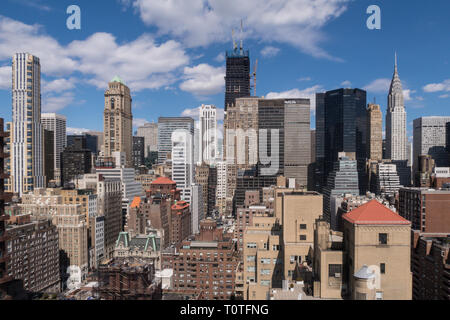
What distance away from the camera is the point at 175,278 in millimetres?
32062

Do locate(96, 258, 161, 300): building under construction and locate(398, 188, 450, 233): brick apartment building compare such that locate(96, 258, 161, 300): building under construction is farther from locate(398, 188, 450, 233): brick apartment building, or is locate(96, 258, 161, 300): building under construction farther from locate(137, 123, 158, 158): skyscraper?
locate(137, 123, 158, 158): skyscraper

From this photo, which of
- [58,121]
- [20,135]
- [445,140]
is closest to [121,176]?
[20,135]

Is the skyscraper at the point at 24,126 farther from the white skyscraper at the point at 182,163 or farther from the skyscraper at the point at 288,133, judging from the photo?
Answer: the skyscraper at the point at 288,133

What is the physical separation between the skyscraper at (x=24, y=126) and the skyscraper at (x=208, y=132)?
50.4 m

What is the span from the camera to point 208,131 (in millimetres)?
102875

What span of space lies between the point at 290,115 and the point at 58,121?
61852 mm

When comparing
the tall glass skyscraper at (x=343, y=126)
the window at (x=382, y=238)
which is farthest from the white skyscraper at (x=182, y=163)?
the window at (x=382, y=238)

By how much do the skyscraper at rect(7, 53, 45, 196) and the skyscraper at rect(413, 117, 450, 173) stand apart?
6612cm

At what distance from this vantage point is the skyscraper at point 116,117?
75650 mm

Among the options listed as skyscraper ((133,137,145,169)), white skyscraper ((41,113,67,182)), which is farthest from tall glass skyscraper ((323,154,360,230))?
white skyscraper ((41,113,67,182))

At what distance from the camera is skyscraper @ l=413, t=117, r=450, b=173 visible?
66.5m

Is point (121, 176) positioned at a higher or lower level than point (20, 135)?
lower
